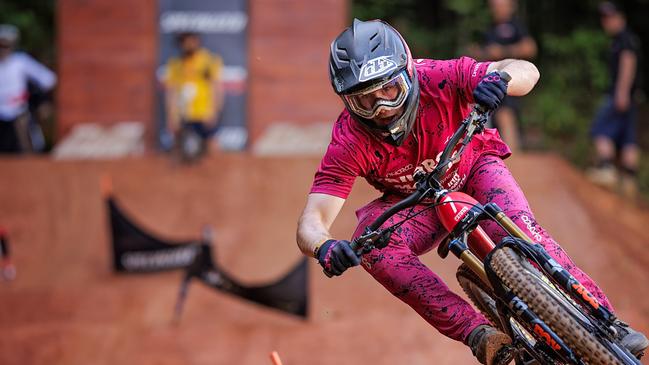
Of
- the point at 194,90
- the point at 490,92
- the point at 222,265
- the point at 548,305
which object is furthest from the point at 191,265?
the point at 548,305

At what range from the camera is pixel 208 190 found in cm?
1480

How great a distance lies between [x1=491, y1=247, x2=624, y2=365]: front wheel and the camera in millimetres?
5281

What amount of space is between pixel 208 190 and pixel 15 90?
11.0 feet

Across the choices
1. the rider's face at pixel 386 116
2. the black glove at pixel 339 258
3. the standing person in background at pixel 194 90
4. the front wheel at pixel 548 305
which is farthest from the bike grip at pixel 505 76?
the standing person in background at pixel 194 90

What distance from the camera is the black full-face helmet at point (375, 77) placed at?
5613 mm

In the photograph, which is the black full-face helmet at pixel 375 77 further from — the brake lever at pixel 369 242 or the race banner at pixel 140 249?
the race banner at pixel 140 249

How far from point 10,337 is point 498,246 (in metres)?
7.96

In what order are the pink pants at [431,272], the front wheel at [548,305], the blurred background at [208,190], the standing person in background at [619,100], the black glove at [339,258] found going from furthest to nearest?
the standing person in background at [619,100], the blurred background at [208,190], the pink pants at [431,272], the black glove at [339,258], the front wheel at [548,305]

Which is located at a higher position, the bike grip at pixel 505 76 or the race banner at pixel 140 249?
the bike grip at pixel 505 76

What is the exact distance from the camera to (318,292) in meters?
13.1

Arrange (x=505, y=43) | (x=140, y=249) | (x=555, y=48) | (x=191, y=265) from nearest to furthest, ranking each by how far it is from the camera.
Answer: (x=191, y=265), (x=140, y=249), (x=505, y=43), (x=555, y=48)

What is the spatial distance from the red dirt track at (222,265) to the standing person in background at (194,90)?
0.72 metres

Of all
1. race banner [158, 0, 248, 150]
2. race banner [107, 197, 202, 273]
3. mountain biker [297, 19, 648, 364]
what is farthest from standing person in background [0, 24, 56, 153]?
mountain biker [297, 19, 648, 364]

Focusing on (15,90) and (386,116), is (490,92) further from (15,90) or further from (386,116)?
(15,90)
